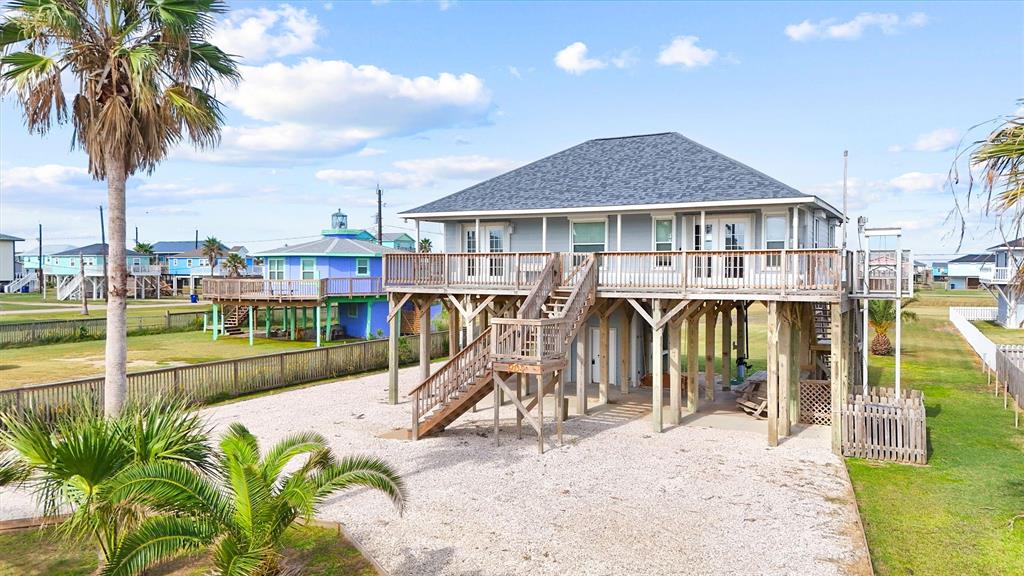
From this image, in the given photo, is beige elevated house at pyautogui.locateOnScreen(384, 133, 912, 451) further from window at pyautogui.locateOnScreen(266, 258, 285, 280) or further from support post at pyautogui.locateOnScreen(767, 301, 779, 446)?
window at pyautogui.locateOnScreen(266, 258, 285, 280)

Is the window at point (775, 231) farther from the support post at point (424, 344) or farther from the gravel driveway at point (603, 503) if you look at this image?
the support post at point (424, 344)

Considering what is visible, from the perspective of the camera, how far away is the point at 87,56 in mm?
11719

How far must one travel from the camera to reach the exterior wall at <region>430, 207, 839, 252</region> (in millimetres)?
18875

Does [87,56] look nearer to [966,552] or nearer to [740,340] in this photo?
[966,552]

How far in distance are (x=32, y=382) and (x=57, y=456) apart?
65.9ft

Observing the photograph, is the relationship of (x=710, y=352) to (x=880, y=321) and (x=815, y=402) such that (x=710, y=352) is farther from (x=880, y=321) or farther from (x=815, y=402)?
(x=880, y=321)

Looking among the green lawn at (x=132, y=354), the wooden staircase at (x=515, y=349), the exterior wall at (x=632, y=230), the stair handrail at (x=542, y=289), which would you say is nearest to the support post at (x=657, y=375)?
the wooden staircase at (x=515, y=349)

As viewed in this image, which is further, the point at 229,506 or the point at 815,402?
the point at 815,402

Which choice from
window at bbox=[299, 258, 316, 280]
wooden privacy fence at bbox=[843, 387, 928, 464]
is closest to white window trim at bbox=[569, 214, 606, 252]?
wooden privacy fence at bbox=[843, 387, 928, 464]

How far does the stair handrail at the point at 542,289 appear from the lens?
17.2 meters

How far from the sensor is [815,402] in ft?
61.5

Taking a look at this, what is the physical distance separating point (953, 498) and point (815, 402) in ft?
21.7

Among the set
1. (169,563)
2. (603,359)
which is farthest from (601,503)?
(603,359)

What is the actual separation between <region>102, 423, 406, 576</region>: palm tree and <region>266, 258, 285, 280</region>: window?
108 ft
